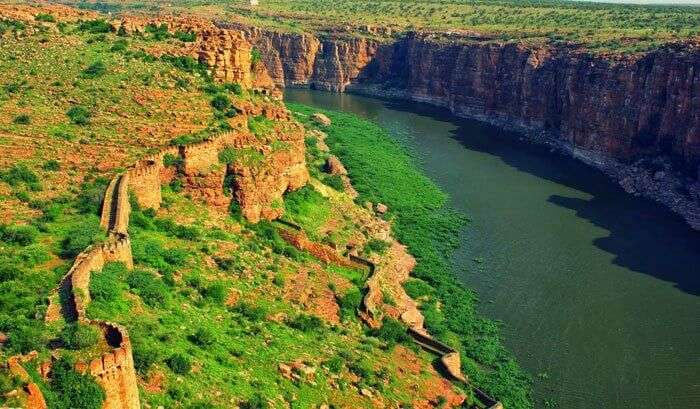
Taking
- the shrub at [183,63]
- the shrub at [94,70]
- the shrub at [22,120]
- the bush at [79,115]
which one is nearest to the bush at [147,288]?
the bush at [79,115]

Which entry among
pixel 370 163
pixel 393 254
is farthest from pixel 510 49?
pixel 393 254

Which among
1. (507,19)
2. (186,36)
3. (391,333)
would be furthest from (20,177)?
(507,19)

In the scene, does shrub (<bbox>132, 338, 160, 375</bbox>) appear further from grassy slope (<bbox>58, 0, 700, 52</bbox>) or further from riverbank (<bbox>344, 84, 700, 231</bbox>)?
grassy slope (<bbox>58, 0, 700, 52</bbox>)

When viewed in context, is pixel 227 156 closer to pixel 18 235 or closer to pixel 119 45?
pixel 119 45

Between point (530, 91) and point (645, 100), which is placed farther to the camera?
point (530, 91)

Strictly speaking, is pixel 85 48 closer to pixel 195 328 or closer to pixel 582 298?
pixel 195 328
